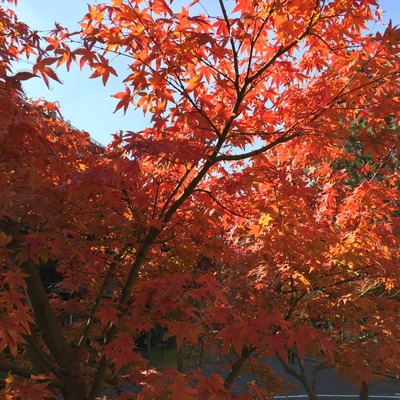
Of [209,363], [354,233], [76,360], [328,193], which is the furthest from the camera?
[209,363]

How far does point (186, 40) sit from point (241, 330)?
6.10 ft

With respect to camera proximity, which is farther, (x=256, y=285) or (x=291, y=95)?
(x=256, y=285)

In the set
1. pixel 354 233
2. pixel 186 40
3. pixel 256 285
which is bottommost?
pixel 256 285

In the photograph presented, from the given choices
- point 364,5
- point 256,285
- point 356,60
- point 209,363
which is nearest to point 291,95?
point 356,60

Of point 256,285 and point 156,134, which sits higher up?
point 156,134

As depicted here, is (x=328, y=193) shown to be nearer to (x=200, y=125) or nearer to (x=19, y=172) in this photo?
(x=200, y=125)

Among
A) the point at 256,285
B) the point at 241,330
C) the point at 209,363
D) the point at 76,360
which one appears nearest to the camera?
the point at 241,330

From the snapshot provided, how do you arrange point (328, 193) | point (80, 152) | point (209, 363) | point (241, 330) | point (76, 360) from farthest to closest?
point (209, 363) < point (328, 193) < point (80, 152) < point (76, 360) < point (241, 330)

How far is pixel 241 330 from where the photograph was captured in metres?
2.34

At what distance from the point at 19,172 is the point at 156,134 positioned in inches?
40.6

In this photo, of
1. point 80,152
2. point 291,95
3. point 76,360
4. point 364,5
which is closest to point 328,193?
point 291,95

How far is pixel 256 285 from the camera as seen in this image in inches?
183

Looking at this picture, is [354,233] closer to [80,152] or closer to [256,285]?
[256,285]

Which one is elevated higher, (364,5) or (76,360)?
(364,5)
